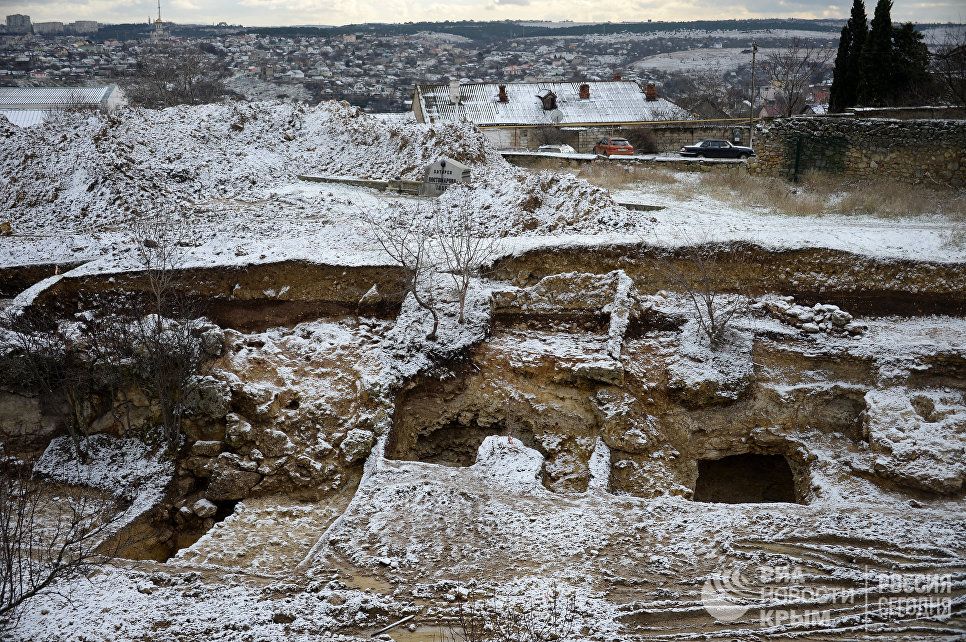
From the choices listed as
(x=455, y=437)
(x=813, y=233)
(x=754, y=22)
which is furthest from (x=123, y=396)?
(x=754, y=22)

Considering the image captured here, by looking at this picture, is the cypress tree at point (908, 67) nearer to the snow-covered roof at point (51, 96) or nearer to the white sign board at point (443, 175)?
the white sign board at point (443, 175)

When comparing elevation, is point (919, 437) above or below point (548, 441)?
above

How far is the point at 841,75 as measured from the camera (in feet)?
80.9

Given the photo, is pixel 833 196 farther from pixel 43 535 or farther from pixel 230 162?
pixel 43 535

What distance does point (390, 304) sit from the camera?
12938 millimetres

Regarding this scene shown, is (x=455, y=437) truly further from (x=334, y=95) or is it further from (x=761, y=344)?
(x=334, y=95)

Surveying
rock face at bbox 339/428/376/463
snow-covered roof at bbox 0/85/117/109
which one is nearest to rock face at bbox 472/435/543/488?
rock face at bbox 339/428/376/463

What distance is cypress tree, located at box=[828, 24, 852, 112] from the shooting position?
24309 millimetres

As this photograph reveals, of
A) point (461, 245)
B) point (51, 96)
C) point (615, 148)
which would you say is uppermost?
point (51, 96)

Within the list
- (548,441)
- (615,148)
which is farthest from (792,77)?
(548,441)

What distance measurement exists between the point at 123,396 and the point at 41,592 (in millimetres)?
4182

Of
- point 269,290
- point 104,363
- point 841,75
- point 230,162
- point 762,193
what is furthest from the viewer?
point 841,75

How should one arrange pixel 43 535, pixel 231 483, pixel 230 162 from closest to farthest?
pixel 43 535 → pixel 231 483 → pixel 230 162

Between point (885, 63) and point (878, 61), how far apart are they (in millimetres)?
225
